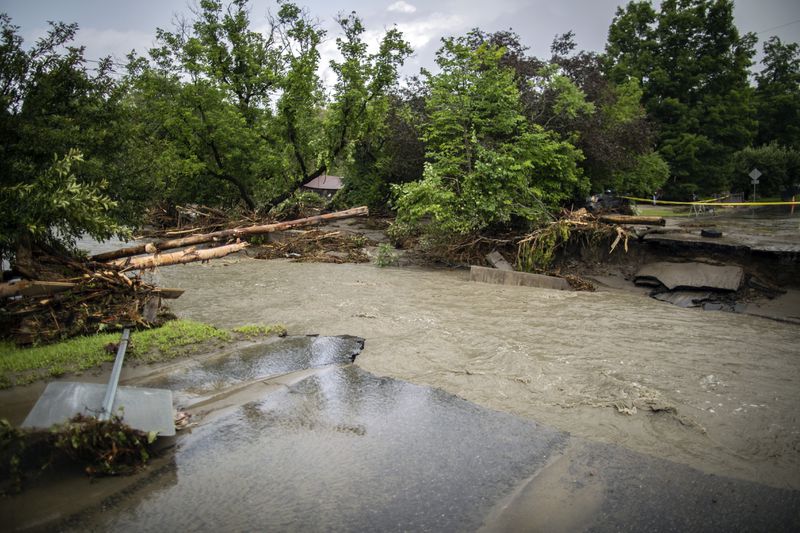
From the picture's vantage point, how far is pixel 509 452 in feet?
14.4

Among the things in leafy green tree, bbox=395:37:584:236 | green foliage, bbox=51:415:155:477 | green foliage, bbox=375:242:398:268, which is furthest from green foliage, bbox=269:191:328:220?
green foliage, bbox=51:415:155:477

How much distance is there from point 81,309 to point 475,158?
11287 millimetres

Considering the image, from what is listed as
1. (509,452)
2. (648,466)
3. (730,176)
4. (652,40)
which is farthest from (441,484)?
(652,40)

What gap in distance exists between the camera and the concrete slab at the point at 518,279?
12.4 meters

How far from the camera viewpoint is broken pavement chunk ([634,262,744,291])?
34.8ft

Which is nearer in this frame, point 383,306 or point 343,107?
point 383,306

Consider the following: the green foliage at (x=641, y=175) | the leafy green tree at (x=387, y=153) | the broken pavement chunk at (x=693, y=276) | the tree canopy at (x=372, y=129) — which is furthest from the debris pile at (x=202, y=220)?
the green foliage at (x=641, y=175)

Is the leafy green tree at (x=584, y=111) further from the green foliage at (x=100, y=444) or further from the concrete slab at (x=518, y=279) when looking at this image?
the green foliage at (x=100, y=444)

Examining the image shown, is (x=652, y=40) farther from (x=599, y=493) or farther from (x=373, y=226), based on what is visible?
(x=599, y=493)

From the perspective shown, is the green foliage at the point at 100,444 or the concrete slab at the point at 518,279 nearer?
the green foliage at the point at 100,444

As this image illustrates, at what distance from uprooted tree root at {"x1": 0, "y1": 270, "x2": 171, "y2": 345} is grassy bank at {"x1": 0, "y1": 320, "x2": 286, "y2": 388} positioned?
228mm

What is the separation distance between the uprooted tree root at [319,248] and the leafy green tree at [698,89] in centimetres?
3225

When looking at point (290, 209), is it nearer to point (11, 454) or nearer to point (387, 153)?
point (387, 153)

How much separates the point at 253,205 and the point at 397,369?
1939cm
